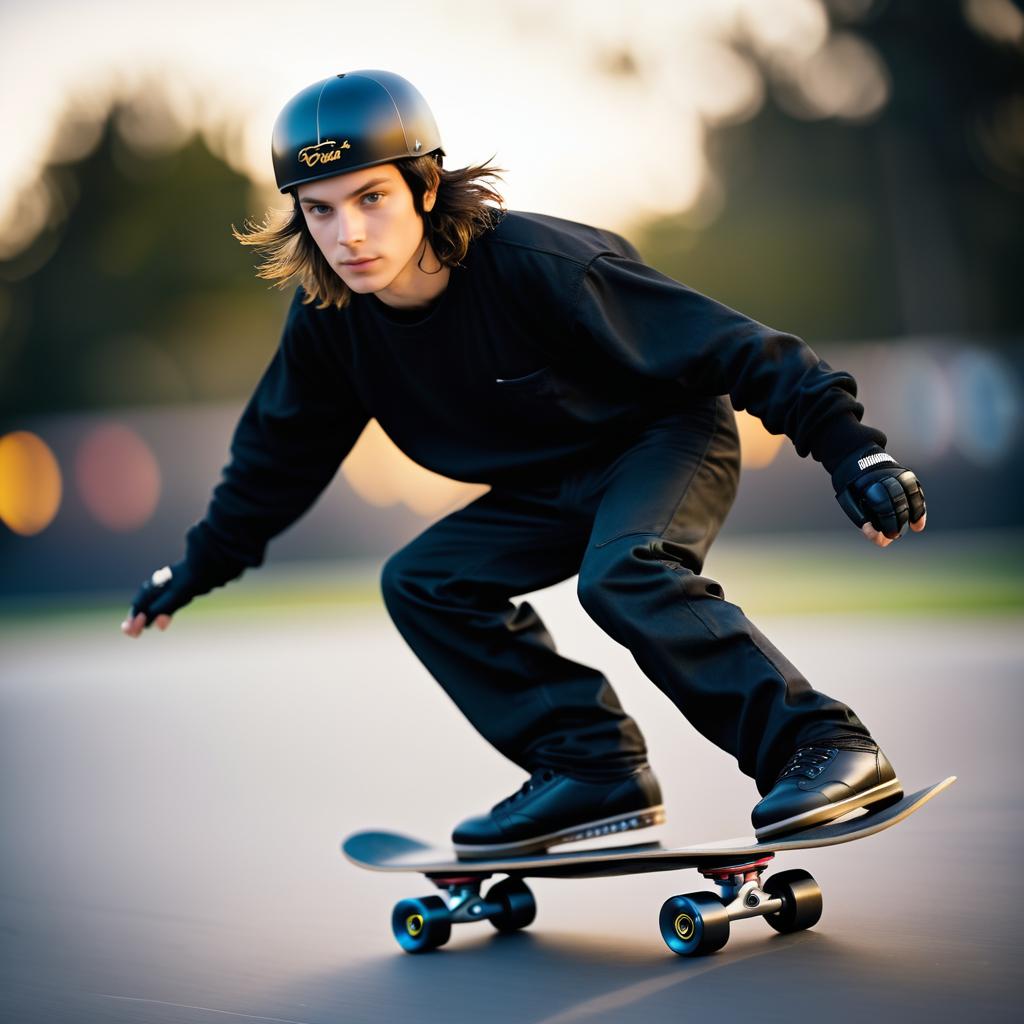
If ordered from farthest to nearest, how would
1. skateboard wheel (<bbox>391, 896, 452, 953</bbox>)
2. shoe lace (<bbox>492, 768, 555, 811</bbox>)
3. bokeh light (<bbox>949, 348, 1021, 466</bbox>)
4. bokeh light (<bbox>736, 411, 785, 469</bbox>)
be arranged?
bokeh light (<bbox>736, 411, 785, 469</bbox>)
bokeh light (<bbox>949, 348, 1021, 466</bbox>)
shoe lace (<bbox>492, 768, 555, 811</bbox>)
skateboard wheel (<bbox>391, 896, 452, 953</bbox>)

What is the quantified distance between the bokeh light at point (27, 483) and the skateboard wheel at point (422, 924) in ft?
61.8

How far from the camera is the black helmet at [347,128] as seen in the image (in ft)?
11.2

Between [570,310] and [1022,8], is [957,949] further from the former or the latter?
[1022,8]

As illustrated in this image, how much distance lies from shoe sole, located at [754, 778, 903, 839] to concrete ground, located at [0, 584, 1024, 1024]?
30 centimetres

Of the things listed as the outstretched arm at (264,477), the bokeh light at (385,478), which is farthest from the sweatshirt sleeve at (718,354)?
the bokeh light at (385,478)

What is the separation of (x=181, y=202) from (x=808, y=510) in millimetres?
34061

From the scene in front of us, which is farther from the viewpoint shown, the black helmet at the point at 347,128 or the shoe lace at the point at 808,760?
the black helmet at the point at 347,128

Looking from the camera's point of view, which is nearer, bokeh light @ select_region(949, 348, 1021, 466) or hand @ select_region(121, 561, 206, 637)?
hand @ select_region(121, 561, 206, 637)

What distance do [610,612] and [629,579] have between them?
83mm

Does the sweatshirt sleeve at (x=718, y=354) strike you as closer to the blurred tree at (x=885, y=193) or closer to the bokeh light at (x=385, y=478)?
the bokeh light at (x=385, y=478)

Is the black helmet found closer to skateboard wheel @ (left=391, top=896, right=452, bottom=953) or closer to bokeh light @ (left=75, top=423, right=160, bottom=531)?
skateboard wheel @ (left=391, top=896, right=452, bottom=953)

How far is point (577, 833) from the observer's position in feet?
11.9

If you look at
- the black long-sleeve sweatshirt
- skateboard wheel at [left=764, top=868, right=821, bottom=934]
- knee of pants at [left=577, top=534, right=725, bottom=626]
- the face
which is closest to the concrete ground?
skateboard wheel at [left=764, top=868, right=821, bottom=934]

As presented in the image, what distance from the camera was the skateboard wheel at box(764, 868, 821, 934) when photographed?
3312 millimetres
